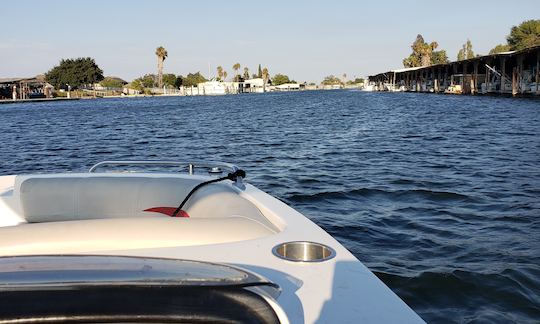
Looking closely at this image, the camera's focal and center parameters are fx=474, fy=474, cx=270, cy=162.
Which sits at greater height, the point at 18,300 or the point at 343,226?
the point at 18,300

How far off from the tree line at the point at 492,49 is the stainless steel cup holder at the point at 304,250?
9173 cm

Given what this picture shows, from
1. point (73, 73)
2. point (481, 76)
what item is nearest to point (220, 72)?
point (73, 73)

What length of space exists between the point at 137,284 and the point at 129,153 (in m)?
15.4

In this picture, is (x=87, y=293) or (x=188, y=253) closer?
(x=87, y=293)

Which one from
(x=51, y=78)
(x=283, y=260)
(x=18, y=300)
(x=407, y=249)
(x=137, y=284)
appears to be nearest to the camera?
(x=18, y=300)

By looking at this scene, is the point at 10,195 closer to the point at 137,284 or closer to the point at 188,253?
the point at 188,253

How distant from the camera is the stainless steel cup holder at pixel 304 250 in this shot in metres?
2.21

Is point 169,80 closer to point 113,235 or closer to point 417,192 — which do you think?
point 417,192

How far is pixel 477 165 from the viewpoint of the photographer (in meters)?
10.8

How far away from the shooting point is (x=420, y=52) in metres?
125

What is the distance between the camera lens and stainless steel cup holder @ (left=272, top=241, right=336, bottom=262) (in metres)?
2.21

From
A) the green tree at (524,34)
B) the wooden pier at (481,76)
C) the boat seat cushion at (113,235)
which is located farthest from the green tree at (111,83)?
the boat seat cushion at (113,235)

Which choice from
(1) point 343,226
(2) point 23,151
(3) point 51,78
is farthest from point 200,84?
(1) point 343,226

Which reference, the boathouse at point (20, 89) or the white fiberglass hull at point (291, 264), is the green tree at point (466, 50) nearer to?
the boathouse at point (20, 89)
